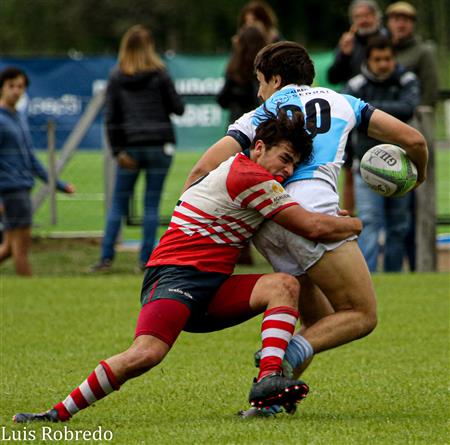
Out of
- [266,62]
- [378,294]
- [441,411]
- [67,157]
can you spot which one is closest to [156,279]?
[266,62]

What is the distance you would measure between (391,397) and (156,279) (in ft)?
5.01

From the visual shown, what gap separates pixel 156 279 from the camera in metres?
6.00

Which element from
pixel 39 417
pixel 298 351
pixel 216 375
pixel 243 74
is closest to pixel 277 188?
pixel 298 351

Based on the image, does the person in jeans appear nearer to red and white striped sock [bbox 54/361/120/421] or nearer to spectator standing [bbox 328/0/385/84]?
spectator standing [bbox 328/0/385/84]

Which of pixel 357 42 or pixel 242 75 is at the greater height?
pixel 357 42

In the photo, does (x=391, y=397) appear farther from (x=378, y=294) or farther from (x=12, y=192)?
(x=12, y=192)

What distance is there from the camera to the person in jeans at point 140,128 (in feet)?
39.9

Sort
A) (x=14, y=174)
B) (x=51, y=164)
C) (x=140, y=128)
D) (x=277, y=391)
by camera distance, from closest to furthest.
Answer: (x=277, y=391)
(x=14, y=174)
(x=140, y=128)
(x=51, y=164)

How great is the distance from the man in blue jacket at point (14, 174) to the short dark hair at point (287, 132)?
21.1ft

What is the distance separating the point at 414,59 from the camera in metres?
12.3

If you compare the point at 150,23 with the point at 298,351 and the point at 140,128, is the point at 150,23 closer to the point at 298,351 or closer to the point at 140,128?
the point at 140,128

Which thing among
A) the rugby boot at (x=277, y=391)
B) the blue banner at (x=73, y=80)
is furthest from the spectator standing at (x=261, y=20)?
the blue banner at (x=73, y=80)

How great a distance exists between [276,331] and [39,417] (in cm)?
112

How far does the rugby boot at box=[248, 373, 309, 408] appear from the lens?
218 inches
